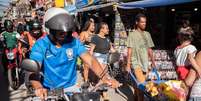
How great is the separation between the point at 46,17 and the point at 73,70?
2.31ft

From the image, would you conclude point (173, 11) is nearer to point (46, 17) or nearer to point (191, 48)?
point (191, 48)

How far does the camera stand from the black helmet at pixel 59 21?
13.2 ft

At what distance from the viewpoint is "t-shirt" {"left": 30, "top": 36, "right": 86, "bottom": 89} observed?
14.6 feet

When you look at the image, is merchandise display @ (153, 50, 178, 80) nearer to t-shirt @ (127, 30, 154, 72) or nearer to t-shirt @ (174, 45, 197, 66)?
t-shirt @ (127, 30, 154, 72)

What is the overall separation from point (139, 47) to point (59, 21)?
4060 mm

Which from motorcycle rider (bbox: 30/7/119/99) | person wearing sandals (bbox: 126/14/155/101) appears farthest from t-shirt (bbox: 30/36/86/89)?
person wearing sandals (bbox: 126/14/155/101)

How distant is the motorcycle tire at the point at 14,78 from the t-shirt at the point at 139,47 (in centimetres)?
416

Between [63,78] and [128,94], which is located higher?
[63,78]

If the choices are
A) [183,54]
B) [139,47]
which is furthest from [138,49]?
[183,54]

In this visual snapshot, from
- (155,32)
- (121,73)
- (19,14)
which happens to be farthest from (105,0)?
(19,14)

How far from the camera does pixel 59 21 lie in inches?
159

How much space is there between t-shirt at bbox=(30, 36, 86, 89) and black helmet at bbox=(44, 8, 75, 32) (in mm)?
357

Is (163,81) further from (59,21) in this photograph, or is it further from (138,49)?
(59,21)

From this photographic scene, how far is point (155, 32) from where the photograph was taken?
16.6m
